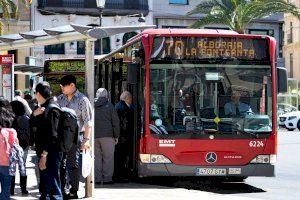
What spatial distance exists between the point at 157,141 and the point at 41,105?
4044 mm

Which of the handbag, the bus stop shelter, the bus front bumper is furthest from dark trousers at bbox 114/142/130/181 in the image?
the handbag

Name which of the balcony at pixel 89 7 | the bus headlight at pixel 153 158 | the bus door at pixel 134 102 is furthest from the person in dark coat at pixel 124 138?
the balcony at pixel 89 7

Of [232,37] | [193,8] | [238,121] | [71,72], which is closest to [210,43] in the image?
[232,37]

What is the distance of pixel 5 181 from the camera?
9.80 m

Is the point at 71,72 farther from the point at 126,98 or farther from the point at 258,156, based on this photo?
the point at 258,156

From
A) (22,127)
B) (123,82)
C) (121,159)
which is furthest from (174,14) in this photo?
(22,127)

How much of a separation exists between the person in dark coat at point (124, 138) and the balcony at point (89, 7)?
34.2 meters

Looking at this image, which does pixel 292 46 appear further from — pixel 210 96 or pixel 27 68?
pixel 210 96

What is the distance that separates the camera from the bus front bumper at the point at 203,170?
1363cm

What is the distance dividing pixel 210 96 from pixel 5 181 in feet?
16.5

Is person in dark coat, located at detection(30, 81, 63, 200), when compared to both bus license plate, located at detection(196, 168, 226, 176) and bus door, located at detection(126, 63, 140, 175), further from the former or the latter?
bus license plate, located at detection(196, 168, 226, 176)

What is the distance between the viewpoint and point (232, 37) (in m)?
14.1

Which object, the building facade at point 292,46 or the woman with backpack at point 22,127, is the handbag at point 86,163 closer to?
the woman with backpack at point 22,127

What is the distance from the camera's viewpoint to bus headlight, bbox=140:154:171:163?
1365 centimetres
